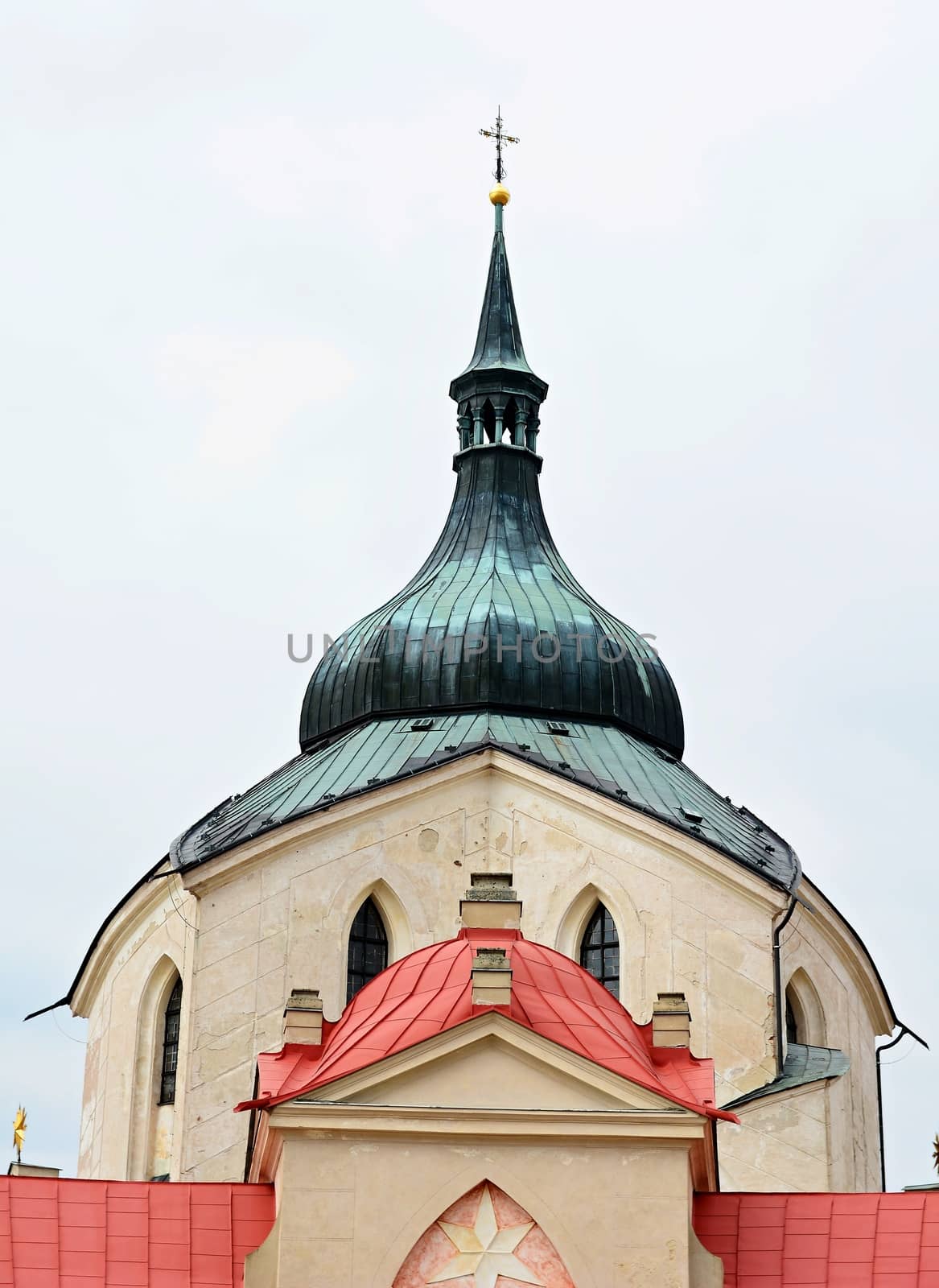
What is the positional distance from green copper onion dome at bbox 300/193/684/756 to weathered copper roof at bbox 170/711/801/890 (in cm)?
38

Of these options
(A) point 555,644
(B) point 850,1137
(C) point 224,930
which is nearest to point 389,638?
(A) point 555,644

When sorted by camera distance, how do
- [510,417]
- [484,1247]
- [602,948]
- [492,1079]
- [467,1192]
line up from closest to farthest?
[484,1247], [467,1192], [492,1079], [602,948], [510,417]

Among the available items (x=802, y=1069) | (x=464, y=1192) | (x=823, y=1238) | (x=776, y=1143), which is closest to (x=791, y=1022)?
(x=802, y=1069)

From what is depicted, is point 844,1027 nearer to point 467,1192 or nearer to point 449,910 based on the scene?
point 449,910

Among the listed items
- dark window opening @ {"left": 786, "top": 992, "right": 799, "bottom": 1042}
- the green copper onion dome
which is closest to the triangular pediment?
dark window opening @ {"left": 786, "top": 992, "right": 799, "bottom": 1042}

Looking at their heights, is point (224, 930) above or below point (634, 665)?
below

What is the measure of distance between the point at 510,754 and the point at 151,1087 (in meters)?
6.79

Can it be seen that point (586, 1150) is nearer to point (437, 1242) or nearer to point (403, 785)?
point (437, 1242)

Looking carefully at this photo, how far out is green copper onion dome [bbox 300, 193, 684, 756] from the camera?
132ft

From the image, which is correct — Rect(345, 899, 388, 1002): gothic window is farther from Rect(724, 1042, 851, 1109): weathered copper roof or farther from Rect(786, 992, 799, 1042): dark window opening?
Rect(786, 992, 799, 1042): dark window opening

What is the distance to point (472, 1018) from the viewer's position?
25797 mm

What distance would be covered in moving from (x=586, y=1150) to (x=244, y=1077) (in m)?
11.0

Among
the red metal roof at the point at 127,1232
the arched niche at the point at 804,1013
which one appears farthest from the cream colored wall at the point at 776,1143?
the red metal roof at the point at 127,1232

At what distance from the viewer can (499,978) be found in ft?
85.9
